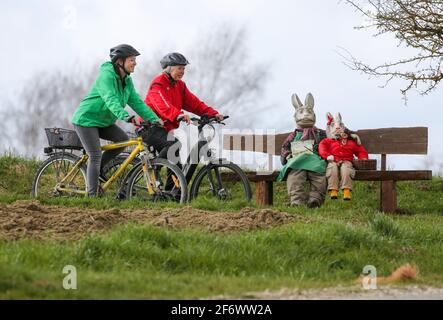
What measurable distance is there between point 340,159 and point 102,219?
471 centimetres

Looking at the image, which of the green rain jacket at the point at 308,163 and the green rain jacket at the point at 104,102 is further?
the green rain jacket at the point at 308,163

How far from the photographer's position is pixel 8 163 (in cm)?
1723

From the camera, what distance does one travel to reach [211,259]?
8.06m

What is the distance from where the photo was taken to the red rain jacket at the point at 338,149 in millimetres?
13023

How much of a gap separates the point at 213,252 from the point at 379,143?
732cm

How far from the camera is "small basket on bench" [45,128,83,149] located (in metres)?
12.5

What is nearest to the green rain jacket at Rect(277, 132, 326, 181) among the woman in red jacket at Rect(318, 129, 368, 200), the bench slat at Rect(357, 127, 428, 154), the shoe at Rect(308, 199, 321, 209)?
the woman in red jacket at Rect(318, 129, 368, 200)

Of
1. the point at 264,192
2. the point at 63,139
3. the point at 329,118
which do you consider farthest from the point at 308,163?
the point at 63,139

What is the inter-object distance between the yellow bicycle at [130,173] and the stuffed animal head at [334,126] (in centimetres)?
276

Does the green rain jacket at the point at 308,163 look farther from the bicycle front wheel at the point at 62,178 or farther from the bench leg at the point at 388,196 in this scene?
the bicycle front wheel at the point at 62,178

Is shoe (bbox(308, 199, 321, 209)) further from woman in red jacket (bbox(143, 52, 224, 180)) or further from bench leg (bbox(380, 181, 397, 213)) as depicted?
woman in red jacket (bbox(143, 52, 224, 180))

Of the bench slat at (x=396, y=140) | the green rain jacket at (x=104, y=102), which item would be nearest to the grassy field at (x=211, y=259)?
the green rain jacket at (x=104, y=102)
